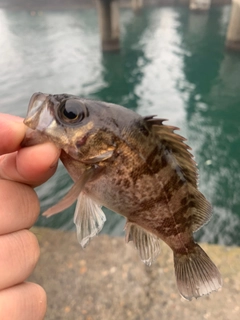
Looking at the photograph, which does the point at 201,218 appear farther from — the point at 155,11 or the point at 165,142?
the point at 155,11

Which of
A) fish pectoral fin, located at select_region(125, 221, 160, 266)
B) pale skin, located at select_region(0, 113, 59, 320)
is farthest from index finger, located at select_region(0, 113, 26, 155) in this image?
fish pectoral fin, located at select_region(125, 221, 160, 266)

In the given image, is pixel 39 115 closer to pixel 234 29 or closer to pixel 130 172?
pixel 130 172

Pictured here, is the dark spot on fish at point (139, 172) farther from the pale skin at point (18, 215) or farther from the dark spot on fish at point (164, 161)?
the pale skin at point (18, 215)

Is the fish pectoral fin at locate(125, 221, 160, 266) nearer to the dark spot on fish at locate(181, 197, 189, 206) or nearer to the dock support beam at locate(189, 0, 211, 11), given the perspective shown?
the dark spot on fish at locate(181, 197, 189, 206)

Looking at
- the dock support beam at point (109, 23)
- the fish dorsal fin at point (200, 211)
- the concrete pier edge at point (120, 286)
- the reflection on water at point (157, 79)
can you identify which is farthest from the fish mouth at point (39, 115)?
the dock support beam at point (109, 23)

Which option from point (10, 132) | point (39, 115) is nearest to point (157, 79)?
point (39, 115)

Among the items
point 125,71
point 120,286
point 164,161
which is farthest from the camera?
point 125,71

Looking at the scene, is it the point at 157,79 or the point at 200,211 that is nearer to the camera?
the point at 200,211
